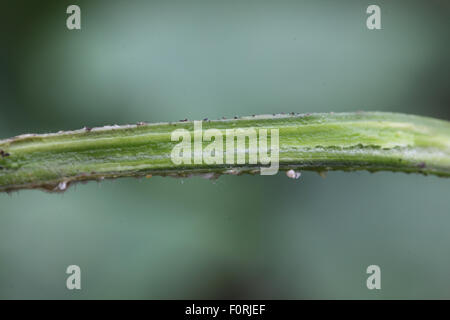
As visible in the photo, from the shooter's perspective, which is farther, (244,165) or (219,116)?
(219,116)

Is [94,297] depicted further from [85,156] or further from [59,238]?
[85,156]

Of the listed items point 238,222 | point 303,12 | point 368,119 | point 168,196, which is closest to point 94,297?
point 168,196

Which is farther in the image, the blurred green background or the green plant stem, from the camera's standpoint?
the blurred green background

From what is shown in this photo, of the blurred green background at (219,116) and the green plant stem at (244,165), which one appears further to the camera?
the blurred green background at (219,116)
